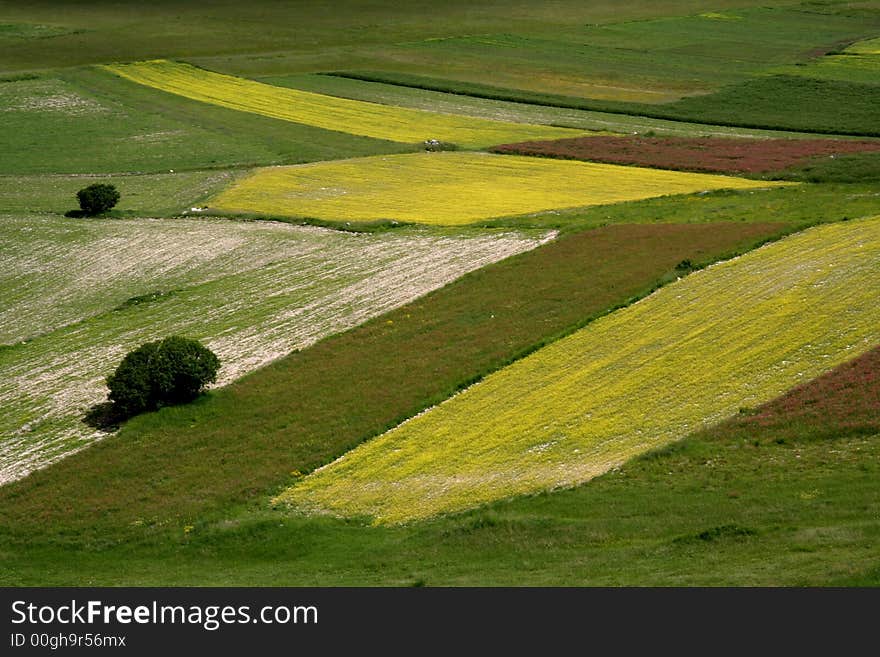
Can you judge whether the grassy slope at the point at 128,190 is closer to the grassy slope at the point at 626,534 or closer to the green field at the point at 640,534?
the grassy slope at the point at 626,534

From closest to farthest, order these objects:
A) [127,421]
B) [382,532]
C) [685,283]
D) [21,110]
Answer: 1. [382,532]
2. [127,421]
3. [685,283]
4. [21,110]

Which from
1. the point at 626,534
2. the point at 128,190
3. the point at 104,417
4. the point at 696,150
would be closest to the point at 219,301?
the point at 104,417

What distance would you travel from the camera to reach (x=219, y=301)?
6031cm

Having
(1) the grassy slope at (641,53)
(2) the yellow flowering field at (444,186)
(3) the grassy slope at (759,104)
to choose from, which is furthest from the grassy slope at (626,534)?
(1) the grassy slope at (641,53)

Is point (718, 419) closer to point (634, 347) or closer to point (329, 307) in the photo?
Result: point (634, 347)

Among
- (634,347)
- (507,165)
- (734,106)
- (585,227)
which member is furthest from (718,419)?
(734,106)

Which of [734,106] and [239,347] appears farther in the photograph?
[734,106]

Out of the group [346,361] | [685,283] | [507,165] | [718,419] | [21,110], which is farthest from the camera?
[21,110]

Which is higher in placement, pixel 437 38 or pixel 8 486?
pixel 437 38

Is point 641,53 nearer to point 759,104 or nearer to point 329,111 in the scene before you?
point 759,104

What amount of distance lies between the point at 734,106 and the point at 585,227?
165 ft

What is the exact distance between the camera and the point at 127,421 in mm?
47469

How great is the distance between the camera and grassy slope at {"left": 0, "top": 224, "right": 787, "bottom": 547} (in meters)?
41.2

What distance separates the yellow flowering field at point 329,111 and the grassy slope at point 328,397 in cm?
4053
